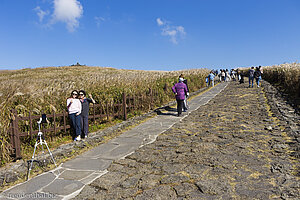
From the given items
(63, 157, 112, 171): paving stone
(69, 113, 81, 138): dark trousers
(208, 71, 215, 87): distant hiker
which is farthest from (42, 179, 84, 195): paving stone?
(208, 71, 215, 87): distant hiker

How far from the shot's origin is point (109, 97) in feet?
31.0

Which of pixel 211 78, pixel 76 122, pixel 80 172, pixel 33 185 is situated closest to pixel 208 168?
pixel 80 172

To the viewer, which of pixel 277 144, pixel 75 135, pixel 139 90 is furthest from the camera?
pixel 139 90

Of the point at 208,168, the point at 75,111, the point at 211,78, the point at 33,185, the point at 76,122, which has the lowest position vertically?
the point at 33,185

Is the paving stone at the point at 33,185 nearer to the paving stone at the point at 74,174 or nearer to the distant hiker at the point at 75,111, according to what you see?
the paving stone at the point at 74,174

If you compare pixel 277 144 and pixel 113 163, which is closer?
pixel 113 163

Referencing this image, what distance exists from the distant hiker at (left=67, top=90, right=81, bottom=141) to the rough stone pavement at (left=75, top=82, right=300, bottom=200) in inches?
92.1

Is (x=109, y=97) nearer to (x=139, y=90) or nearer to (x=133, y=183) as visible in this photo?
(x=139, y=90)

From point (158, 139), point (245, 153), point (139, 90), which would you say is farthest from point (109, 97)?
point (245, 153)

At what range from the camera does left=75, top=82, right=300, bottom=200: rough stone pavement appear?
358 centimetres

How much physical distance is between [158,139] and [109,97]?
3540 mm

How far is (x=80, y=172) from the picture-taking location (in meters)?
4.75

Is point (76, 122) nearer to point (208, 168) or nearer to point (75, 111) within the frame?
point (75, 111)

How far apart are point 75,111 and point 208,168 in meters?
4.43
